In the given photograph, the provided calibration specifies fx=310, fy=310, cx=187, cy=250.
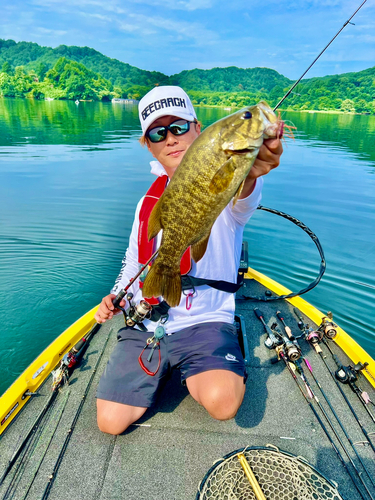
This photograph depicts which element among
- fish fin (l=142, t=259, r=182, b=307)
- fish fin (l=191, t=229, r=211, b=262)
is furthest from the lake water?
fish fin (l=191, t=229, r=211, b=262)

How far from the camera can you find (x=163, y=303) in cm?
306

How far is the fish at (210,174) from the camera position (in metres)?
1.68

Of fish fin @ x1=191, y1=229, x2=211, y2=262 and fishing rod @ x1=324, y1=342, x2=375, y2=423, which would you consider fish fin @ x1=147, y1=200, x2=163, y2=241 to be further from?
fishing rod @ x1=324, y1=342, x2=375, y2=423

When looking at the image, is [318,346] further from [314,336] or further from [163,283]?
[163,283]

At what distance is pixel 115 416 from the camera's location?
2.74 m

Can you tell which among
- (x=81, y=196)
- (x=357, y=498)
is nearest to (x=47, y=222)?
(x=81, y=196)

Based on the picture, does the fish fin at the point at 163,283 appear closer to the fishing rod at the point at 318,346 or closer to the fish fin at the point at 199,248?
the fish fin at the point at 199,248

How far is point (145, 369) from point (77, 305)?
10.2 feet

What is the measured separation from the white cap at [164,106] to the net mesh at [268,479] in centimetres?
293

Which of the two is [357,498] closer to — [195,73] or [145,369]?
[145,369]

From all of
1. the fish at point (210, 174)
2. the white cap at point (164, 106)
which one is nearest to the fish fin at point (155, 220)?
the fish at point (210, 174)

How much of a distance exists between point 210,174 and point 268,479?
90.6 inches

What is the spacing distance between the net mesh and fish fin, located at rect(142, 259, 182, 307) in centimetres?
134

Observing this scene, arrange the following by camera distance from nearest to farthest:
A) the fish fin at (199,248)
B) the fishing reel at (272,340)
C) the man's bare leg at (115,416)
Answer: the fish fin at (199,248)
the man's bare leg at (115,416)
the fishing reel at (272,340)
